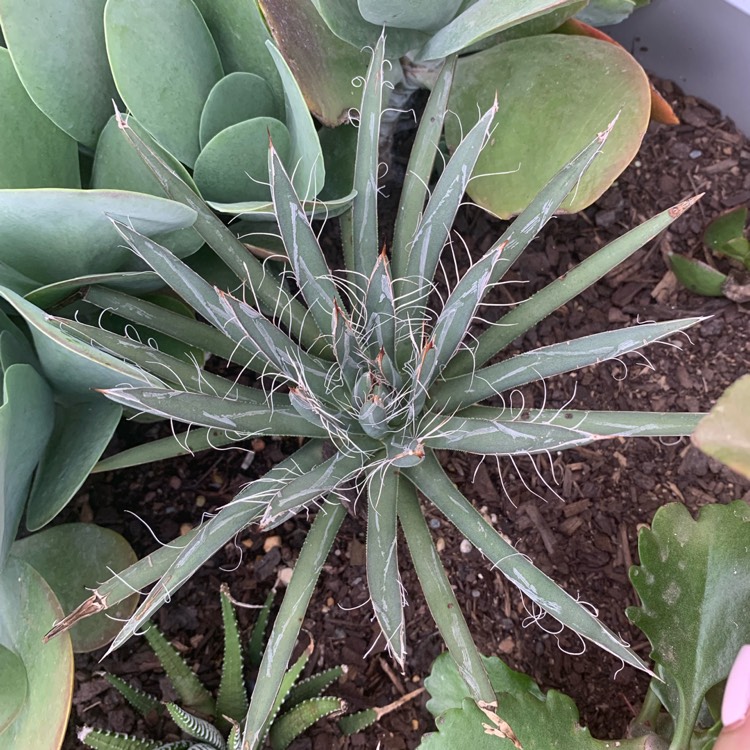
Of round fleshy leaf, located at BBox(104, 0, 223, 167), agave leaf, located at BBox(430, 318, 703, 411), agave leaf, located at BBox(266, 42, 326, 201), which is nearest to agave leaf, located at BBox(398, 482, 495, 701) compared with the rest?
agave leaf, located at BBox(430, 318, 703, 411)

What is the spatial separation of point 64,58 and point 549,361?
55cm

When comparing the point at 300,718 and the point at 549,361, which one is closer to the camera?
the point at 549,361

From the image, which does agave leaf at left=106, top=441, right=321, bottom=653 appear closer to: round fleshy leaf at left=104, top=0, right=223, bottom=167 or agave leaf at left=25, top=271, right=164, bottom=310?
agave leaf at left=25, top=271, right=164, bottom=310

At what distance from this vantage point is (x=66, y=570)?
2.51 ft

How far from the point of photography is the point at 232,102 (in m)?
0.70

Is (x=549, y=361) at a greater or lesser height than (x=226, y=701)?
greater

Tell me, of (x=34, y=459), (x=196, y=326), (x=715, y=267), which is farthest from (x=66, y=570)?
(x=715, y=267)

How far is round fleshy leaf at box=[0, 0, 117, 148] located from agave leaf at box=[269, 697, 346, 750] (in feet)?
2.17

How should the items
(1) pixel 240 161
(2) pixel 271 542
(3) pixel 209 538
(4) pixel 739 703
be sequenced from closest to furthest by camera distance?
(4) pixel 739 703, (3) pixel 209 538, (1) pixel 240 161, (2) pixel 271 542

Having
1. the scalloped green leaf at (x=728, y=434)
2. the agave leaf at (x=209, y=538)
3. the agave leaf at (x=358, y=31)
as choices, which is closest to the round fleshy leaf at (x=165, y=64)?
the agave leaf at (x=358, y=31)

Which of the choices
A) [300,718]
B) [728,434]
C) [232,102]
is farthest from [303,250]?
[300,718]

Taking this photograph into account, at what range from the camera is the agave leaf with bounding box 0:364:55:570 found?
56cm

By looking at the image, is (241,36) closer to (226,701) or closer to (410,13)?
(410,13)

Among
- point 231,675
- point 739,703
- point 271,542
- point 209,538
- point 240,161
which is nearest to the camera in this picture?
point 739,703
